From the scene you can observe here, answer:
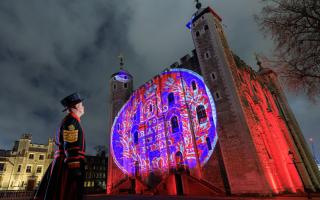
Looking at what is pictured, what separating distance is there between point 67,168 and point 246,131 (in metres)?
13.6

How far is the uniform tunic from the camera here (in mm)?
2947

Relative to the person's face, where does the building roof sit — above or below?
above

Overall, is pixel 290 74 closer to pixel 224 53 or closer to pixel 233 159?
pixel 233 159

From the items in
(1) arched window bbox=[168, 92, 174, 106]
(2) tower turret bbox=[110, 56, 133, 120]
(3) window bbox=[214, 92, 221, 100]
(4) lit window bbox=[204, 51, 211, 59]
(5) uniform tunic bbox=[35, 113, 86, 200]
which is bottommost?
(5) uniform tunic bbox=[35, 113, 86, 200]

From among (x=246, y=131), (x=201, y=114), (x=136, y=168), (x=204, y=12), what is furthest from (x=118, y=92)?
(x=246, y=131)

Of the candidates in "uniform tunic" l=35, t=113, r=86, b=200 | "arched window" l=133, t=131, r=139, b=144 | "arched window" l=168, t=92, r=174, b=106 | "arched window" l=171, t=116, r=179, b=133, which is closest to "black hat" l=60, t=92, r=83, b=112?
"uniform tunic" l=35, t=113, r=86, b=200

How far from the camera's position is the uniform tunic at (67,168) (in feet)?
9.67

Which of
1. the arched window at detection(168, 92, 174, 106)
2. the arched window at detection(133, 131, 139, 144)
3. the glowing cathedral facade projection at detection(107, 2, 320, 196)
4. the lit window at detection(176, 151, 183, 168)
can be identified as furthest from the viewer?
the arched window at detection(133, 131, 139, 144)

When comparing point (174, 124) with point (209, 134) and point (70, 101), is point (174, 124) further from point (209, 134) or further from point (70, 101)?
point (70, 101)

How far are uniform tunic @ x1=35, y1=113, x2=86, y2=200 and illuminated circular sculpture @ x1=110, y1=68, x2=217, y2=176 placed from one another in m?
13.9

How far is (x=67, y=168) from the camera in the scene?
3068 millimetres

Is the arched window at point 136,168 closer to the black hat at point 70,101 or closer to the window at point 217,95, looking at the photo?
the window at point 217,95

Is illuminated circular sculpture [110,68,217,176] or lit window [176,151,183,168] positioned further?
lit window [176,151,183,168]

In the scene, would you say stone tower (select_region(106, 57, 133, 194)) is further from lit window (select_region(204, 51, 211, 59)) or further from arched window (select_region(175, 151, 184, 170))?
lit window (select_region(204, 51, 211, 59))
